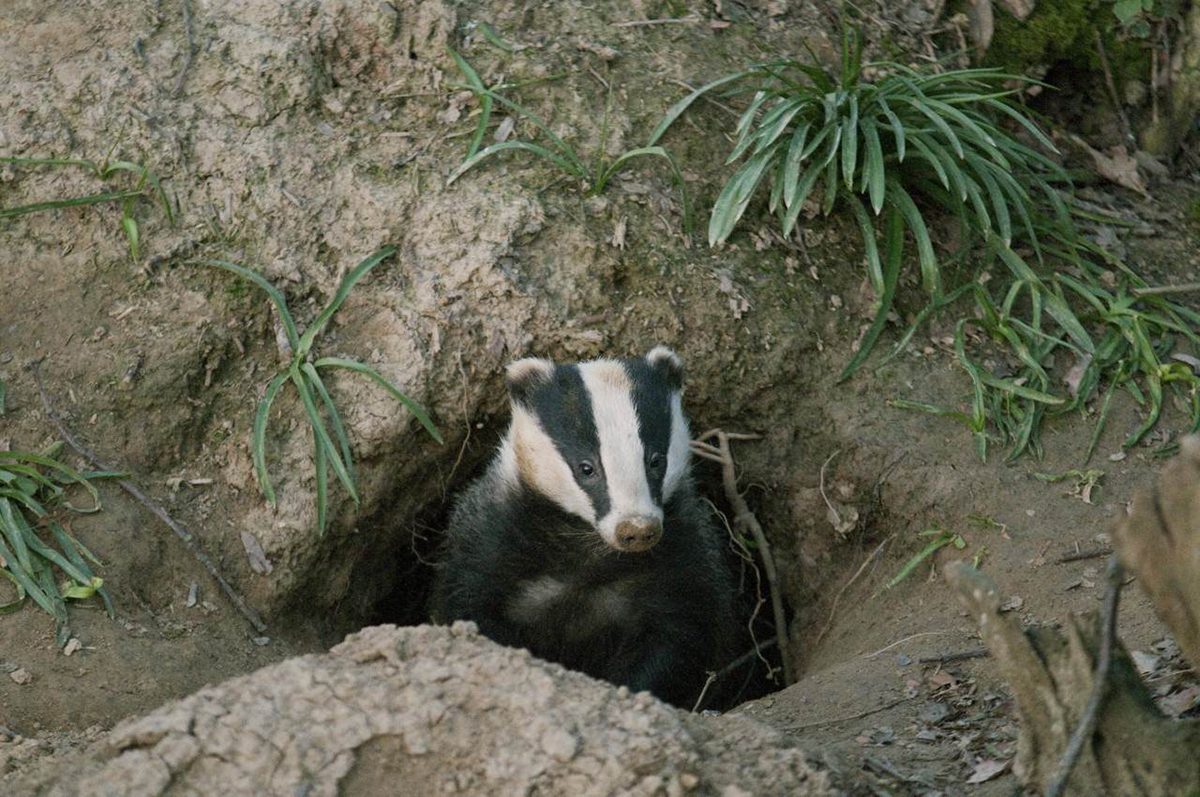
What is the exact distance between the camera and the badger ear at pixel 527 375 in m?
4.28

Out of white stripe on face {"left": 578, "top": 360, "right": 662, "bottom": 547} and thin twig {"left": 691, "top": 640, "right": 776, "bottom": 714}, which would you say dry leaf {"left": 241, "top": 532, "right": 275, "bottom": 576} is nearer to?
white stripe on face {"left": 578, "top": 360, "right": 662, "bottom": 547}

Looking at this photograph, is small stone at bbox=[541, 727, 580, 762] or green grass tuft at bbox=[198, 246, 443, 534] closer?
small stone at bbox=[541, 727, 580, 762]

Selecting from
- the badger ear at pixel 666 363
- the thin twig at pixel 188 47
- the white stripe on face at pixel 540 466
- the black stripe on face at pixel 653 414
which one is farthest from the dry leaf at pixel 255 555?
the thin twig at pixel 188 47

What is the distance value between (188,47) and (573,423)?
2.09 m

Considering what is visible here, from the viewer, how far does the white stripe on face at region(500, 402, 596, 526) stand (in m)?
4.10

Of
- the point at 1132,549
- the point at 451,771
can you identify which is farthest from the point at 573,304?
the point at 1132,549

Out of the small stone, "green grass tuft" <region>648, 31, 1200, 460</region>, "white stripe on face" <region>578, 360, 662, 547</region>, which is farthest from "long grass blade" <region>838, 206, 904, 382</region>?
the small stone

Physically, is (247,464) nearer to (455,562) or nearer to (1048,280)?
(455,562)

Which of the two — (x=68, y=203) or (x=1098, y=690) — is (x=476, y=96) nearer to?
(x=68, y=203)

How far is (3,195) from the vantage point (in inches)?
177

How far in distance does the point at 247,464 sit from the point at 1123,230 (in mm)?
3522

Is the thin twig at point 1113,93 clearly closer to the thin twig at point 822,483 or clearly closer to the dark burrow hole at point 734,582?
the thin twig at point 822,483

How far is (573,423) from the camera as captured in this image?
414 centimetres

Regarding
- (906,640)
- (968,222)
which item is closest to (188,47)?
(968,222)
